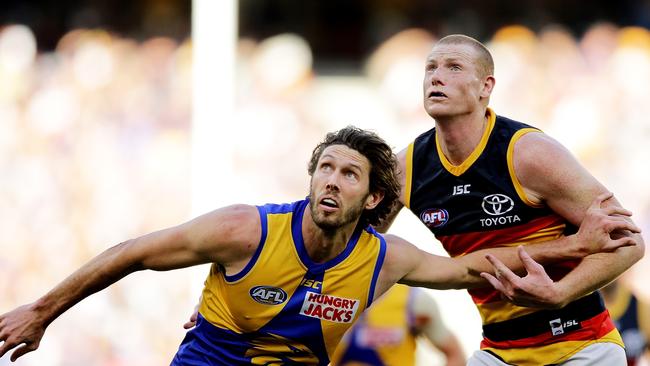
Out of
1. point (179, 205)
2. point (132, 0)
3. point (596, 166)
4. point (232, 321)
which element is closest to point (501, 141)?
point (232, 321)

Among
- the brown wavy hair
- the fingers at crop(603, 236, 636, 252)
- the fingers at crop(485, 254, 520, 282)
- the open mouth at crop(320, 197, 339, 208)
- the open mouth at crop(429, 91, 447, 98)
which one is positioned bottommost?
the fingers at crop(485, 254, 520, 282)

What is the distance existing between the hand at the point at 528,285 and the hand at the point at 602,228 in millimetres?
273

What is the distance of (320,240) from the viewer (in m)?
5.62

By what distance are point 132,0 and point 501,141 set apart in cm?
2122

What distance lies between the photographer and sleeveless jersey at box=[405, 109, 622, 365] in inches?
232

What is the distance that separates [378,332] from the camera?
8.78 metres

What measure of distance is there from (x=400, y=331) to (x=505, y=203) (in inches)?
120

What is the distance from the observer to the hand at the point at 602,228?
5570mm

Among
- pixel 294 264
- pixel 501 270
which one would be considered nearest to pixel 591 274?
pixel 501 270

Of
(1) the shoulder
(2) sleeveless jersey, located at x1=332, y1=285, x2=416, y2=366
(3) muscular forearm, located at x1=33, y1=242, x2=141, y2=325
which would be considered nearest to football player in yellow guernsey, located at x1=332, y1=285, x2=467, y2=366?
(2) sleeveless jersey, located at x1=332, y1=285, x2=416, y2=366

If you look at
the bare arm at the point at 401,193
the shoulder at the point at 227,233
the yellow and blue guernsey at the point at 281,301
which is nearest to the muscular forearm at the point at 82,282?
the shoulder at the point at 227,233

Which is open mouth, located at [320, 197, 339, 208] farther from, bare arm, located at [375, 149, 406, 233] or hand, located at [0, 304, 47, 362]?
hand, located at [0, 304, 47, 362]

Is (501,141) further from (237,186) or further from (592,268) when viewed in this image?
(237,186)

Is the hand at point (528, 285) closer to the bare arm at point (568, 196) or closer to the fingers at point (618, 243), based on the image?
the bare arm at point (568, 196)
